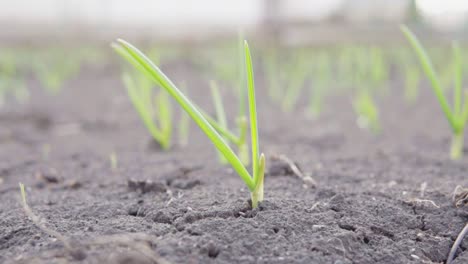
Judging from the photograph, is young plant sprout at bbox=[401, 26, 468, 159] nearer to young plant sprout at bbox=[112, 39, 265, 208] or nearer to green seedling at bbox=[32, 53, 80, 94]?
young plant sprout at bbox=[112, 39, 265, 208]

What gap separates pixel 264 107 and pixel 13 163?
1597mm

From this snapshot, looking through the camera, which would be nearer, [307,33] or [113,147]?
[113,147]

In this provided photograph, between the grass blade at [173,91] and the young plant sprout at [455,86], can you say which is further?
the young plant sprout at [455,86]

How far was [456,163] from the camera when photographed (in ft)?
4.37

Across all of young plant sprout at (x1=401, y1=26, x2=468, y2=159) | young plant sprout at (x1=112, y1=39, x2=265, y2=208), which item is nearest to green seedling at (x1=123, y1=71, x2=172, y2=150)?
young plant sprout at (x1=112, y1=39, x2=265, y2=208)

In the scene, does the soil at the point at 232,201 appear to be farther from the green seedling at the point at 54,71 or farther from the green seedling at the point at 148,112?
the green seedling at the point at 54,71

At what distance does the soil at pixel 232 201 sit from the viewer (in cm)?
73

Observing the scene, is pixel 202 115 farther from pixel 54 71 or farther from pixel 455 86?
pixel 54 71

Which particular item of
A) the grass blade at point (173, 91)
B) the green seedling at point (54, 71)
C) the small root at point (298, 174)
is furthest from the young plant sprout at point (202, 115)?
the green seedling at point (54, 71)

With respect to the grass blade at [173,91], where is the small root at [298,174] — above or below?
below

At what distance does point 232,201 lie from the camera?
931 mm

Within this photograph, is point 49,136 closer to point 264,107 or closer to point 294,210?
point 264,107

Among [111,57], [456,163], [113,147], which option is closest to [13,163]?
[113,147]

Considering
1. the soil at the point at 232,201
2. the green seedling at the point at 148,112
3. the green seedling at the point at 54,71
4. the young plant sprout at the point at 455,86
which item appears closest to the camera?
the soil at the point at 232,201
